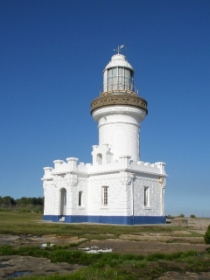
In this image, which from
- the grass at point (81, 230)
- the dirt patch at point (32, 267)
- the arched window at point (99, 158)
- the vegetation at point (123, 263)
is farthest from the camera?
the arched window at point (99, 158)

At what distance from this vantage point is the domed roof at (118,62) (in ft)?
104

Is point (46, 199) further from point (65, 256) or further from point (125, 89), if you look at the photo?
point (65, 256)

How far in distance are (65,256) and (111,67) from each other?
24.7 meters

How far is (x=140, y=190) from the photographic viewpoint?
27438mm

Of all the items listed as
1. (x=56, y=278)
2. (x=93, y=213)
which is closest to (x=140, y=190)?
(x=93, y=213)

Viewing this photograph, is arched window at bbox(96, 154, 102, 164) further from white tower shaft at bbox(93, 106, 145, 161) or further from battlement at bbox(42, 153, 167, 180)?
white tower shaft at bbox(93, 106, 145, 161)

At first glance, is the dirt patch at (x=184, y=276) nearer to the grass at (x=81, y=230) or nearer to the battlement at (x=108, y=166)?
the grass at (x=81, y=230)

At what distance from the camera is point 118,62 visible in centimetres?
3170

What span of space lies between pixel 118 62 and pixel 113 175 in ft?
38.2

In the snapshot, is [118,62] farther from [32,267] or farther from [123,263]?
[32,267]

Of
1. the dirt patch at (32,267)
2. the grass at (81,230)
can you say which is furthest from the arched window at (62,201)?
the dirt patch at (32,267)

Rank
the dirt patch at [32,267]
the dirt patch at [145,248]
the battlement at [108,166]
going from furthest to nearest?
the battlement at [108,166] → the dirt patch at [145,248] → the dirt patch at [32,267]

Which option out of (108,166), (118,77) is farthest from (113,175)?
(118,77)

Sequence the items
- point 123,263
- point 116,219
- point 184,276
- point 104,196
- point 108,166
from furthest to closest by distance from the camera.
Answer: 1. point 104,196
2. point 108,166
3. point 116,219
4. point 123,263
5. point 184,276
